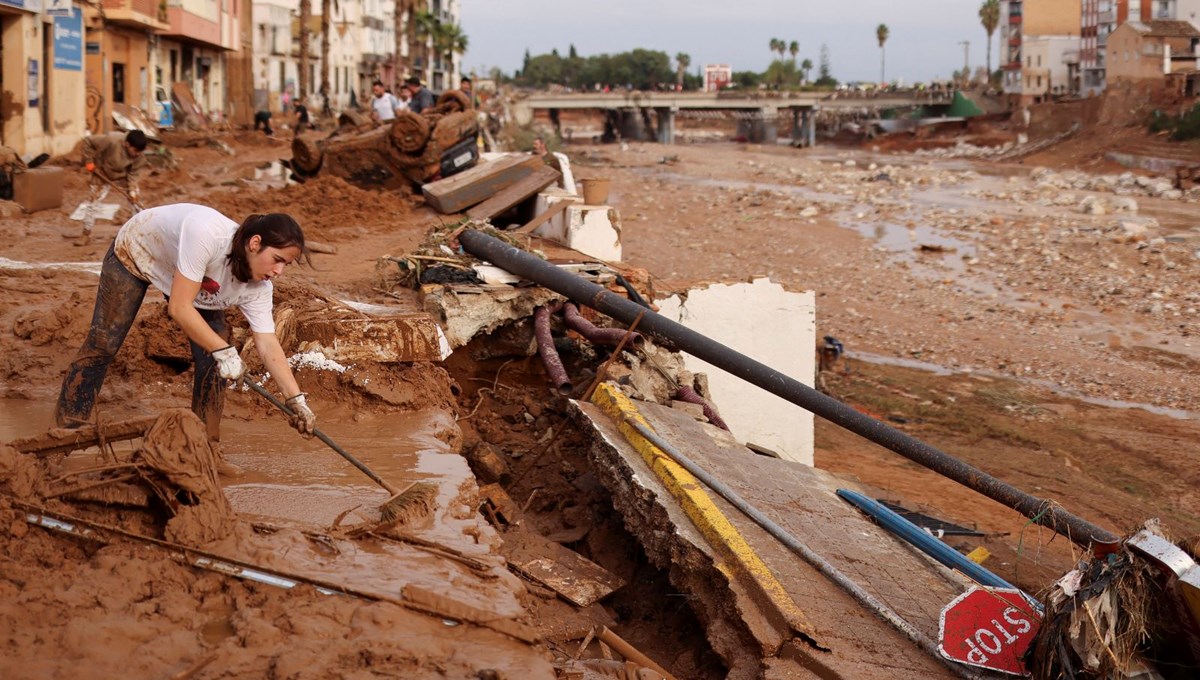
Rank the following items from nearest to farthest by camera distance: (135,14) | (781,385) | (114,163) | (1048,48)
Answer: (781,385) < (114,163) < (135,14) < (1048,48)

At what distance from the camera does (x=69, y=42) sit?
71.3ft

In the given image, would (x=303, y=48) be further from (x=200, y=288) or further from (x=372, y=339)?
(x=200, y=288)

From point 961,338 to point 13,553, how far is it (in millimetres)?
15592

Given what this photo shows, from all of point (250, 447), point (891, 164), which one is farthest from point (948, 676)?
point (891, 164)

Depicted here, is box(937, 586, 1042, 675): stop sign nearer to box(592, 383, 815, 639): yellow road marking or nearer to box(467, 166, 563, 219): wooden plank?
box(592, 383, 815, 639): yellow road marking

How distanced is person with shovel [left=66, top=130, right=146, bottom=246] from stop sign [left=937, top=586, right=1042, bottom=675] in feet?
32.8

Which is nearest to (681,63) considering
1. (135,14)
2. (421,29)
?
(421,29)

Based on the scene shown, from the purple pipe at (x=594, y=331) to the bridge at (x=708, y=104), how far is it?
6582 cm

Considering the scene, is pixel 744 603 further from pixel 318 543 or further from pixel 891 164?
pixel 891 164

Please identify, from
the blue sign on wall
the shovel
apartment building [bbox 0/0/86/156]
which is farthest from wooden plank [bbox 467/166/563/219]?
the blue sign on wall

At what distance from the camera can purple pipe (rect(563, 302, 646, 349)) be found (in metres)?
8.16

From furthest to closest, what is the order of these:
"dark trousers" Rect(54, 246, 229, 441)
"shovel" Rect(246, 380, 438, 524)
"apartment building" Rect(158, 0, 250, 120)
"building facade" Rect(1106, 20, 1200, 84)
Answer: "building facade" Rect(1106, 20, 1200, 84)
"apartment building" Rect(158, 0, 250, 120)
"dark trousers" Rect(54, 246, 229, 441)
"shovel" Rect(246, 380, 438, 524)

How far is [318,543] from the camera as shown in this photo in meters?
4.12

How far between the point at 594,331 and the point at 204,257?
4.03m
